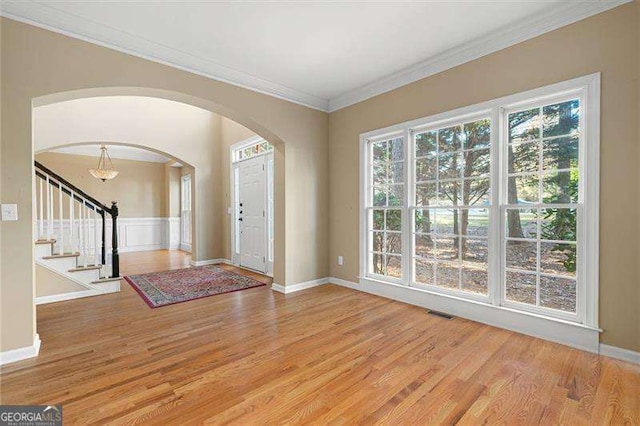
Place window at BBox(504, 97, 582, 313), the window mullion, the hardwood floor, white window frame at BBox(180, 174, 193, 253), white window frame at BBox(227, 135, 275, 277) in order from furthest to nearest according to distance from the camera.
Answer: white window frame at BBox(180, 174, 193, 253), white window frame at BBox(227, 135, 275, 277), the window mullion, window at BBox(504, 97, 582, 313), the hardwood floor

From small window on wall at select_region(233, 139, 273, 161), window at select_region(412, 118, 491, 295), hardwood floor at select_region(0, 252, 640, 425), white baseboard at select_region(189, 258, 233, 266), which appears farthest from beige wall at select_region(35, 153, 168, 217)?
window at select_region(412, 118, 491, 295)

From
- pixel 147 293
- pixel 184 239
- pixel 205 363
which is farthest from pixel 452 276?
pixel 184 239

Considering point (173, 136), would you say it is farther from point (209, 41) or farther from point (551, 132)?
point (551, 132)

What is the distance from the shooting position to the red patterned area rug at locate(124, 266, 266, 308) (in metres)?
3.88

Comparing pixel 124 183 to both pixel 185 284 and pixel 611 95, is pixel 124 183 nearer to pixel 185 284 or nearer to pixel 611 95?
pixel 185 284

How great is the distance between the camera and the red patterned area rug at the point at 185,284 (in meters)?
3.88

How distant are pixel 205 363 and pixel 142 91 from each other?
2.70m

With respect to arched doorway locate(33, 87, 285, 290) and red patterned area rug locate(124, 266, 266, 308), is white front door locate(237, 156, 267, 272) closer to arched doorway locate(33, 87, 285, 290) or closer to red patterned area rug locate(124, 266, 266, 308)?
red patterned area rug locate(124, 266, 266, 308)

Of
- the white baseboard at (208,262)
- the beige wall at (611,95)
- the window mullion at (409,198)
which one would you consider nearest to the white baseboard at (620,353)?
the beige wall at (611,95)

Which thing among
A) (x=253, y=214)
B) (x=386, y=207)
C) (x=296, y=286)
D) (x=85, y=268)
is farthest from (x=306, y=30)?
(x=85, y=268)

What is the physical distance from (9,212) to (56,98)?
42.2 inches

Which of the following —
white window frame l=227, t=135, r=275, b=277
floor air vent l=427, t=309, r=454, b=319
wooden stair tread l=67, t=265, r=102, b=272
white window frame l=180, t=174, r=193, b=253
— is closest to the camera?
floor air vent l=427, t=309, r=454, b=319

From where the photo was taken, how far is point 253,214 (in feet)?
18.4

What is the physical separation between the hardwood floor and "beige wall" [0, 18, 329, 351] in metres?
0.64
